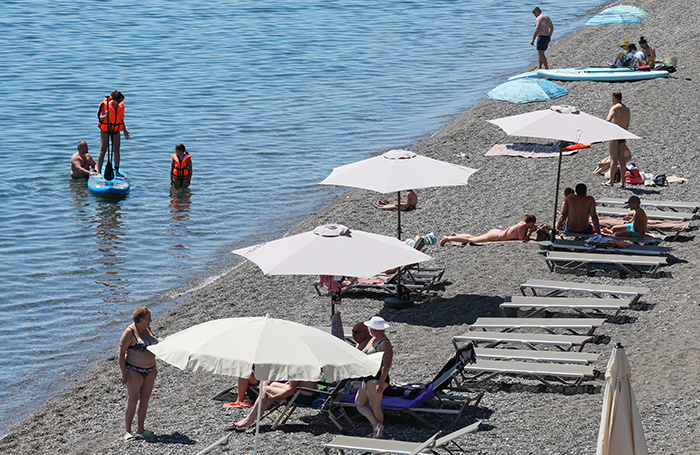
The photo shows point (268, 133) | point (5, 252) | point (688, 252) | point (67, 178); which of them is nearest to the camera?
point (688, 252)

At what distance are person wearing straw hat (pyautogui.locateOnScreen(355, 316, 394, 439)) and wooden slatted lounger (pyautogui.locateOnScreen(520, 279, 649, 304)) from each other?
12.3 feet

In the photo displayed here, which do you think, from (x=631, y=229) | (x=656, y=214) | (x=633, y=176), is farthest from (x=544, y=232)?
(x=633, y=176)

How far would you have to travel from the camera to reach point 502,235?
1531 cm

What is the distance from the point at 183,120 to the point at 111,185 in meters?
8.25

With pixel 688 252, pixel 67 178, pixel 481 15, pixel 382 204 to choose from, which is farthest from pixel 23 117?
pixel 481 15

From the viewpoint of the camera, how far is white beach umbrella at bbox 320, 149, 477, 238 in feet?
41.5

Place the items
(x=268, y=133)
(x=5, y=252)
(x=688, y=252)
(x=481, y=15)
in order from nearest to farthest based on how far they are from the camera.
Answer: (x=688, y=252) → (x=5, y=252) → (x=268, y=133) → (x=481, y=15)

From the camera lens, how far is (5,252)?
18.1m

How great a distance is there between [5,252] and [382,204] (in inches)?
298

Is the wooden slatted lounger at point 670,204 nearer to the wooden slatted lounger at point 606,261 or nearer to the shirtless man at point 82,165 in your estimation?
the wooden slatted lounger at point 606,261

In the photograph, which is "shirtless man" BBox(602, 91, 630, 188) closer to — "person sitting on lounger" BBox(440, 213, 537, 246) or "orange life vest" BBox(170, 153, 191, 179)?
"person sitting on lounger" BBox(440, 213, 537, 246)

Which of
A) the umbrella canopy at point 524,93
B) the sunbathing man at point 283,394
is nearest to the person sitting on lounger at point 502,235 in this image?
the umbrella canopy at point 524,93

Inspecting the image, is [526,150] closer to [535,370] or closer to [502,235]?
[502,235]

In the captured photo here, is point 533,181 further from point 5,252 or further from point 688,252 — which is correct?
point 5,252
